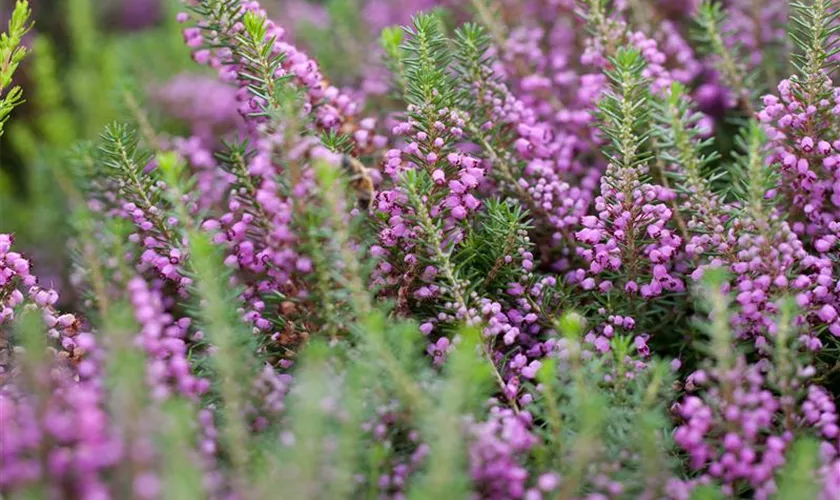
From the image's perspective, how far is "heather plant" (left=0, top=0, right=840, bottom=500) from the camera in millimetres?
1237

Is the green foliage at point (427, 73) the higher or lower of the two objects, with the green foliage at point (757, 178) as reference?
higher

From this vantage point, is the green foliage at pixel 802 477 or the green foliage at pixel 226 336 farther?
the green foliage at pixel 226 336

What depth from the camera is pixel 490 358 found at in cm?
159

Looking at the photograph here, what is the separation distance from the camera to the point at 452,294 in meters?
1.62

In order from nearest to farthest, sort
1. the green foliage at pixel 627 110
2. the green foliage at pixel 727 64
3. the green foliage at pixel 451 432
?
the green foliage at pixel 451 432
the green foliage at pixel 627 110
the green foliage at pixel 727 64

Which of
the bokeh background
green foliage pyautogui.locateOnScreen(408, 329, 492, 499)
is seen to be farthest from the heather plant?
the bokeh background

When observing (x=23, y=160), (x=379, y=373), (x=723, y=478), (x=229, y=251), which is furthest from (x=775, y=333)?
(x=23, y=160)

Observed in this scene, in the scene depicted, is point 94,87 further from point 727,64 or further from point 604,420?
point 604,420

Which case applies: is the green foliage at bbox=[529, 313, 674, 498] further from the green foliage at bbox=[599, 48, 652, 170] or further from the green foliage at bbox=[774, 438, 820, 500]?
the green foliage at bbox=[599, 48, 652, 170]

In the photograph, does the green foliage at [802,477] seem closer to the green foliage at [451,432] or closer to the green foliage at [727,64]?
the green foliage at [451,432]

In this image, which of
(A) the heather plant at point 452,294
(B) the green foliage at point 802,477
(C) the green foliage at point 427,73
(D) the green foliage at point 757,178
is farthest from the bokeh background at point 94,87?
(B) the green foliage at point 802,477

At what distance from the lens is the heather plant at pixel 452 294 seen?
1237 millimetres

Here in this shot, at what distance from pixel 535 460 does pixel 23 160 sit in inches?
101

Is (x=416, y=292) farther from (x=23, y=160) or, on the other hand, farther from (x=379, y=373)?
(x=23, y=160)
